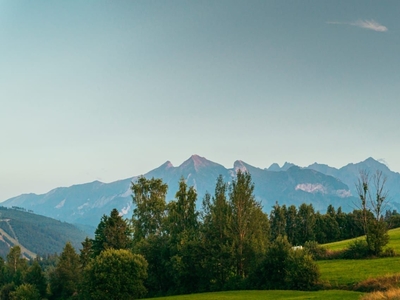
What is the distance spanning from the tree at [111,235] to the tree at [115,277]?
21887 mm

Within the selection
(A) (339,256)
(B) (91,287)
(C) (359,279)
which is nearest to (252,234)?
(A) (339,256)

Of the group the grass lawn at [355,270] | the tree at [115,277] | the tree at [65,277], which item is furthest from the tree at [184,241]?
the tree at [65,277]

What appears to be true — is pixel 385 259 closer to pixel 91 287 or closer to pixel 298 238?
pixel 91 287

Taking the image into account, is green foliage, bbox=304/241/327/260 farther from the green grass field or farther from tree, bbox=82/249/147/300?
tree, bbox=82/249/147/300

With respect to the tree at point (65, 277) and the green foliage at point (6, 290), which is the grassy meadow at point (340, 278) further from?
the green foliage at point (6, 290)

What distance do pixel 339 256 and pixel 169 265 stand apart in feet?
85.7

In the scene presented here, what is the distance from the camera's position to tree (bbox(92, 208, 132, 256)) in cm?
8338

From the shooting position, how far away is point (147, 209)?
8200 centimetres

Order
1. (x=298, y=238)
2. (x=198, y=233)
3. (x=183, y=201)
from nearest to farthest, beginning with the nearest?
(x=198, y=233), (x=183, y=201), (x=298, y=238)

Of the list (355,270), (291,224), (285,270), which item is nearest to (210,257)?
(285,270)

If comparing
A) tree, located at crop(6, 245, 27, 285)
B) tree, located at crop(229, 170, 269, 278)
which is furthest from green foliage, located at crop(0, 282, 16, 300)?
tree, located at crop(229, 170, 269, 278)

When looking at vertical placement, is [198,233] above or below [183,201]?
below

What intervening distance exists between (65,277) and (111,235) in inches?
1230

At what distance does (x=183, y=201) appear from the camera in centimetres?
6906
